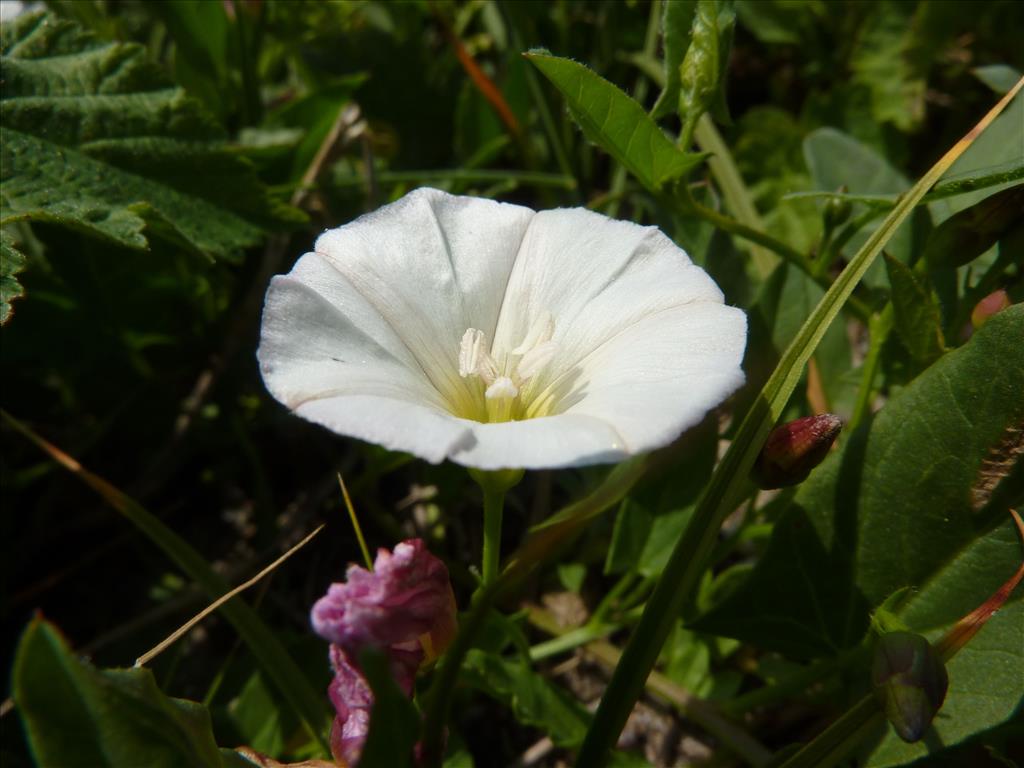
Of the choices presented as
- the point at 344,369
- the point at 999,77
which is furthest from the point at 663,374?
the point at 999,77

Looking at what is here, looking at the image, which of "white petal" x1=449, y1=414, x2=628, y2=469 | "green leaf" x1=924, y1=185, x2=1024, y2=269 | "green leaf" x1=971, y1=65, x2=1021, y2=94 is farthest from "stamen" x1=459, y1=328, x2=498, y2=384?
"green leaf" x1=971, y1=65, x2=1021, y2=94

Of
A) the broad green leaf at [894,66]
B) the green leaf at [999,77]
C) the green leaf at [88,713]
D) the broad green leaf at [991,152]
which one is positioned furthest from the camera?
the broad green leaf at [894,66]

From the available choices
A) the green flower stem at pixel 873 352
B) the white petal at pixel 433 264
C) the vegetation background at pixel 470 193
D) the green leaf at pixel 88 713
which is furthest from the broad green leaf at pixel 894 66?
the green leaf at pixel 88 713

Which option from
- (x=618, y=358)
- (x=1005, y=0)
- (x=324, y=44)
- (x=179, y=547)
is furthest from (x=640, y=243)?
(x=1005, y=0)

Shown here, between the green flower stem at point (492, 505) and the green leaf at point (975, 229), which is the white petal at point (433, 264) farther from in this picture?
the green leaf at point (975, 229)

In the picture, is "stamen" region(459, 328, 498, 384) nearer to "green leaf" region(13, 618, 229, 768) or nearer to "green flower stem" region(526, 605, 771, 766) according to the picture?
"green flower stem" region(526, 605, 771, 766)
